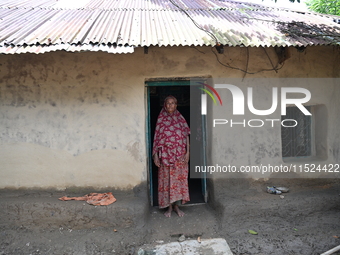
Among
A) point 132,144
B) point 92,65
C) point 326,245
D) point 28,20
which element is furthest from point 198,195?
point 28,20

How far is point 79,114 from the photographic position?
13.9 feet

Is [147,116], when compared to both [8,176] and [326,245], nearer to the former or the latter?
[8,176]

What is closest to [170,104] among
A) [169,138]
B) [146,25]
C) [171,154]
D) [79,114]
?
[169,138]

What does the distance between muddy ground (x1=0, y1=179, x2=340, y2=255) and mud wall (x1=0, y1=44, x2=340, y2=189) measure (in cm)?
32

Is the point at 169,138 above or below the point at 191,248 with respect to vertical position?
above

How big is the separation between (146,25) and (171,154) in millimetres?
1939

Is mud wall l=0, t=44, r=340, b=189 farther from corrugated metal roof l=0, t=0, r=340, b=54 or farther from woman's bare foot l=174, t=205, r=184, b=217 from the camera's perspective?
woman's bare foot l=174, t=205, r=184, b=217

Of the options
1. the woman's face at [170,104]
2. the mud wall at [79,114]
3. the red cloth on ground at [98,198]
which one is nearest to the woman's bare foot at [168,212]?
the mud wall at [79,114]

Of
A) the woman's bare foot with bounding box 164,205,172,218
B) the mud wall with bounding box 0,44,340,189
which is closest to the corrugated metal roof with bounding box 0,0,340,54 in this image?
the mud wall with bounding box 0,44,340,189

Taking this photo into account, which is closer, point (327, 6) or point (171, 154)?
point (171, 154)

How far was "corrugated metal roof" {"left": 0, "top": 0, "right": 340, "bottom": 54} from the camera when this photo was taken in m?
3.51

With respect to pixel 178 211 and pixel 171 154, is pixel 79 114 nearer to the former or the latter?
pixel 171 154

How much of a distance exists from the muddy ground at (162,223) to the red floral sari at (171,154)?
327 millimetres

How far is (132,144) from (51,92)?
4.70ft
